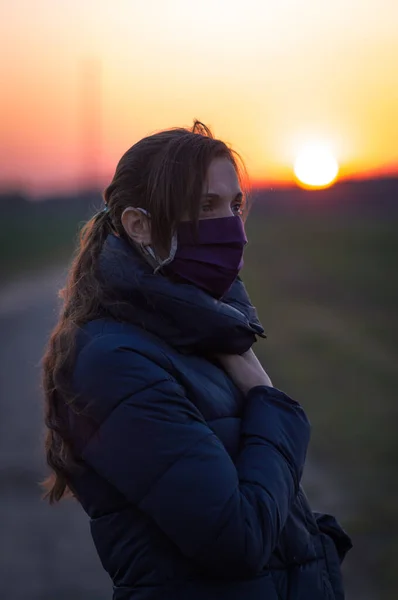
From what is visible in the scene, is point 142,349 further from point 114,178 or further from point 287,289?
point 287,289

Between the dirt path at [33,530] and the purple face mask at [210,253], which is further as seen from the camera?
the dirt path at [33,530]

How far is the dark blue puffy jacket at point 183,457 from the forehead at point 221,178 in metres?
0.27

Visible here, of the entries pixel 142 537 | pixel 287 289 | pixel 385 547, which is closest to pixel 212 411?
pixel 142 537

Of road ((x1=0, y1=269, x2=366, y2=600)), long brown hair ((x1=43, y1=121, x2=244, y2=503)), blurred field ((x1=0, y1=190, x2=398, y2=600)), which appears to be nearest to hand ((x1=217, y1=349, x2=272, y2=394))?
long brown hair ((x1=43, y1=121, x2=244, y2=503))

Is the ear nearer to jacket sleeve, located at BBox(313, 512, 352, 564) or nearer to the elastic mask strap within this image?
the elastic mask strap

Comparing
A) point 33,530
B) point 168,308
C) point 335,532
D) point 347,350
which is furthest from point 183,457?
point 347,350

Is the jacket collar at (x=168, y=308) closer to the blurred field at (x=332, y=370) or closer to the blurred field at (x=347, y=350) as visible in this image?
the blurred field at (x=332, y=370)

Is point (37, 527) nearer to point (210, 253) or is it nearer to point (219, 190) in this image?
point (210, 253)

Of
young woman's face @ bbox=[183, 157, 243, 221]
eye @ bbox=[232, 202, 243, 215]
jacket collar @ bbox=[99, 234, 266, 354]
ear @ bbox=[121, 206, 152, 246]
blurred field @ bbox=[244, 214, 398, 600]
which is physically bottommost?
blurred field @ bbox=[244, 214, 398, 600]

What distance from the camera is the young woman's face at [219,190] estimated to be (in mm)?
2344

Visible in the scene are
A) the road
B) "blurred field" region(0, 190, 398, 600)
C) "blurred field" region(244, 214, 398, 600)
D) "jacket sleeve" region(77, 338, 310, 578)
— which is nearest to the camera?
"jacket sleeve" region(77, 338, 310, 578)

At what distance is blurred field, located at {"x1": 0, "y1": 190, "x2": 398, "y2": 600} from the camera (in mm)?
5367

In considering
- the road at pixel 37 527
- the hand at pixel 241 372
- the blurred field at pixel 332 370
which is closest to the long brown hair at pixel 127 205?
the hand at pixel 241 372

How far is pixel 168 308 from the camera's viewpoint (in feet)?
7.34
